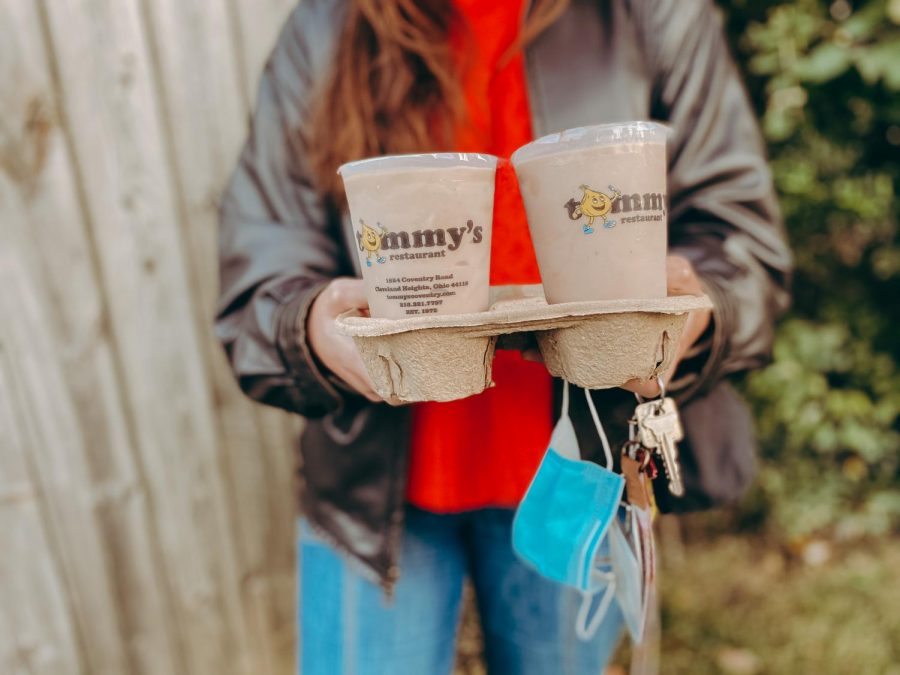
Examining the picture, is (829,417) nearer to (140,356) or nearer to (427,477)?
(427,477)

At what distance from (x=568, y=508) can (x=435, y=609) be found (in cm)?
49

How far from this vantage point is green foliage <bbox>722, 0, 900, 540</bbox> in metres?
1.62

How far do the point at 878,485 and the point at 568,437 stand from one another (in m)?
1.75

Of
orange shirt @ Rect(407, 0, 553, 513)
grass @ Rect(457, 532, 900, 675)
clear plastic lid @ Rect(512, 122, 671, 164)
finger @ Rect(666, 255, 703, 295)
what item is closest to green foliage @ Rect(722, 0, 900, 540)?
grass @ Rect(457, 532, 900, 675)

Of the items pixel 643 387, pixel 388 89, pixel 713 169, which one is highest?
pixel 388 89

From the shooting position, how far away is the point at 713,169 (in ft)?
3.21

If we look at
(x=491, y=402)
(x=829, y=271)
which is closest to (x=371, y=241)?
(x=491, y=402)

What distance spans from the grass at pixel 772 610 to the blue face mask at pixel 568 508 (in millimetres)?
1242

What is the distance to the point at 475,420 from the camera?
979mm

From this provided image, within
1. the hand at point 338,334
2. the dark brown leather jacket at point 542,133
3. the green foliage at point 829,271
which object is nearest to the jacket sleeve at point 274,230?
the dark brown leather jacket at point 542,133

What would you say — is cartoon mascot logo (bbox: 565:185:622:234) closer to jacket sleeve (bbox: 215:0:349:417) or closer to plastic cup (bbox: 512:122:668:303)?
plastic cup (bbox: 512:122:668:303)

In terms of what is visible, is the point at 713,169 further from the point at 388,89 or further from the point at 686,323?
the point at 388,89

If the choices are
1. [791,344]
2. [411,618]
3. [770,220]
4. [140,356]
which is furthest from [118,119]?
[791,344]

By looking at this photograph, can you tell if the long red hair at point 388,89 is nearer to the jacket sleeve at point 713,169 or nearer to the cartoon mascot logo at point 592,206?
the jacket sleeve at point 713,169
